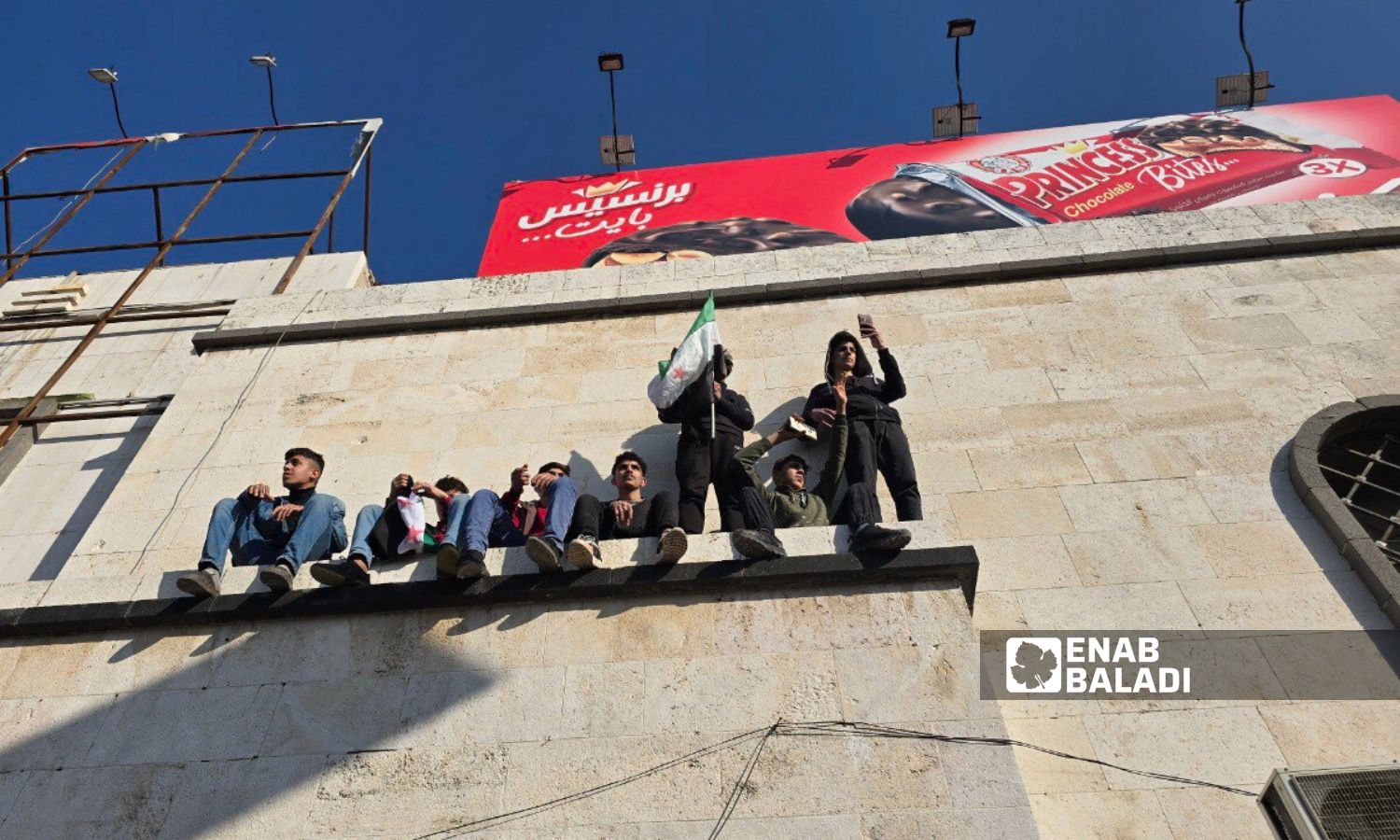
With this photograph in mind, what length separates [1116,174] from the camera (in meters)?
20.1

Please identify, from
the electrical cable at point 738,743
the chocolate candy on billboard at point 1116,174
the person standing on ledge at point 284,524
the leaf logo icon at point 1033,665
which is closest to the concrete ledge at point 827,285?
the person standing on ledge at point 284,524

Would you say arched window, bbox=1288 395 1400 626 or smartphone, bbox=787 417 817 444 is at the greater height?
smartphone, bbox=787 417 817 444

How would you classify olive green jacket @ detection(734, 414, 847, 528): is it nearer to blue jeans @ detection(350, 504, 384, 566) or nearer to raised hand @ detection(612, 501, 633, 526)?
raised hand @ detection(612, 501, 633, 526)

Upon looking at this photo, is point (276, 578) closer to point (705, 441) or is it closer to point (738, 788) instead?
point (738, 788)

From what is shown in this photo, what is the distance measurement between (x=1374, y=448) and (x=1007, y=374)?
317 cm

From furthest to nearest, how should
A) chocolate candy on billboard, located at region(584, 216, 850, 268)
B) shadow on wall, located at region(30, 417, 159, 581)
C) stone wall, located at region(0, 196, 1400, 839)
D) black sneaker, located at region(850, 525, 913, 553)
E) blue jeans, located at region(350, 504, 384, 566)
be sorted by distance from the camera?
chocolate candy on billboard, located at region(584, 216, 850, 268)
shadow on wall, located at region(30, 417, 159, 581)
blue jeans, located at region(350, 504, 384, 566)
black sneaker, located at region(850, 525, 913, 553)
stone wall, located at region(0, 196, 1400, 839)

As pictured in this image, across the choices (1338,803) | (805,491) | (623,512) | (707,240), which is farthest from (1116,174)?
(1338,803)

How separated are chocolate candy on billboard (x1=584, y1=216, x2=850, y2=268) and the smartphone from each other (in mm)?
10034

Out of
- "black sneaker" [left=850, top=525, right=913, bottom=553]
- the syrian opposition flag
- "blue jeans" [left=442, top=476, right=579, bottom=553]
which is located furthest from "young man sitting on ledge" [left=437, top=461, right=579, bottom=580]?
"black sneaker" [left=850, top=525, right=913, bottom=553]

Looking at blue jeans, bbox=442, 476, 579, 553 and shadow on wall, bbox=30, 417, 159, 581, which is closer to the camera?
blue jeans, bbox=442, 476, 579, 553

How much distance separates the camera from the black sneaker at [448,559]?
6.67 m

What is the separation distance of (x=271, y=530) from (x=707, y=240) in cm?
1303

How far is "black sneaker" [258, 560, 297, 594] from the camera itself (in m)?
6.77

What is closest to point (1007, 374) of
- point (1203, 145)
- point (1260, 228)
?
point (1260, 228)
